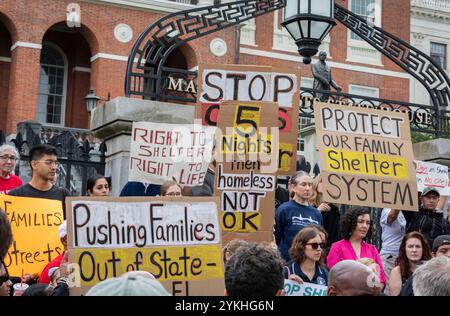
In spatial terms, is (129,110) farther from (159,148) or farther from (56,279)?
(56,279)

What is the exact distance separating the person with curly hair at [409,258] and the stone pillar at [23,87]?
21.6 m

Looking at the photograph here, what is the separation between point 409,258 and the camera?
7.18 meters

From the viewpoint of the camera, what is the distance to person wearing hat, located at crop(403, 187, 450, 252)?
28.8 feet

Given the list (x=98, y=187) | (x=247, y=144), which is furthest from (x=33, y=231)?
(x=247, y=144)

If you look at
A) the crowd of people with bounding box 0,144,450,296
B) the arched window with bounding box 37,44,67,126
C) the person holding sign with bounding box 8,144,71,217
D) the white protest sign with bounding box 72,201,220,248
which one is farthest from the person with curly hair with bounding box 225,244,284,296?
the arched window with bounding box 37,44,67,126

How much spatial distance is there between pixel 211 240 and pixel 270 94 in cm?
329

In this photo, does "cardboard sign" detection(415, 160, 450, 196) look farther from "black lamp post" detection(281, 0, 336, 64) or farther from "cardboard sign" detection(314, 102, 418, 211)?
"cardboard sign" detection(314, 102, 418, 211)

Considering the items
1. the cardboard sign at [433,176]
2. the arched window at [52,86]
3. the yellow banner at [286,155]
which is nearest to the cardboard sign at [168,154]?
the yellow banner at [286,155]

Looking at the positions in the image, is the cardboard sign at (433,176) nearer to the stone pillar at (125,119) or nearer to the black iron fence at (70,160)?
the stone pillar at (125,119)

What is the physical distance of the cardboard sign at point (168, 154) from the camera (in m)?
7.66

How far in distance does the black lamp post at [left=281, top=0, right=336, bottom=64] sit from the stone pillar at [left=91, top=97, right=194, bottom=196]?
1.74m

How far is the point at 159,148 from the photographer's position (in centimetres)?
774

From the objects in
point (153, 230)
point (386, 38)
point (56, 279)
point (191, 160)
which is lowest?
point (56, 279)

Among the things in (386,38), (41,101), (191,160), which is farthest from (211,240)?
(41,101)
